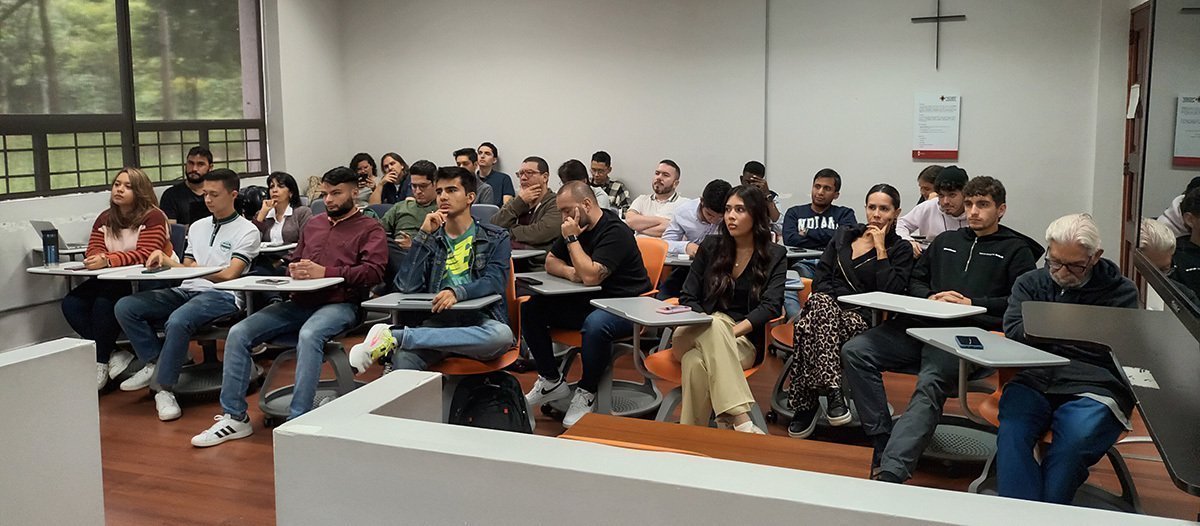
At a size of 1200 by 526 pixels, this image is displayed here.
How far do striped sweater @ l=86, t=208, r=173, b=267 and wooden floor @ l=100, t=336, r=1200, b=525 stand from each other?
36.1 inches

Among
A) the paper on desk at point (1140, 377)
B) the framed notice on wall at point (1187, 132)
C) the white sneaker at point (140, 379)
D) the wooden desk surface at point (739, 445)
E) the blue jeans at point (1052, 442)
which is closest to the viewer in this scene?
the paper on desk at point (1140, 377)

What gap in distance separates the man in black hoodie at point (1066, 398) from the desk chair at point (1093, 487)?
151mm

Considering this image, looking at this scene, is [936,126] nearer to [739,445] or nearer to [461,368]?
[461,368]

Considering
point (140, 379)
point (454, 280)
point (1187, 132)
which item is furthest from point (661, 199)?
point (1187, 132)

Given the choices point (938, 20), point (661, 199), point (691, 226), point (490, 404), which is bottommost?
point (490, 404)

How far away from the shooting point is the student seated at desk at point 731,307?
12.6 ft

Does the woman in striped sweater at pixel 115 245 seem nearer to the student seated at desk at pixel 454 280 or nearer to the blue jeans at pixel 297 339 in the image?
the blue jeans at pixel 297 339

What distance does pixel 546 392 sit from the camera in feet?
15.9

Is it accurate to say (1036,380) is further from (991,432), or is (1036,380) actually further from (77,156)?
(77,156)

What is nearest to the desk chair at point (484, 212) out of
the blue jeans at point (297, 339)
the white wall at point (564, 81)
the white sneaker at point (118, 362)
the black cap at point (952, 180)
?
the blue jeans at point (297, 339)

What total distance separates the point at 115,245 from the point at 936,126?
6.17m

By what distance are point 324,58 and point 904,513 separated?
9.14m

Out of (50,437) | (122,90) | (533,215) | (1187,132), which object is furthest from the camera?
(122,90)

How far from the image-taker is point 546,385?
4871 millimetres
